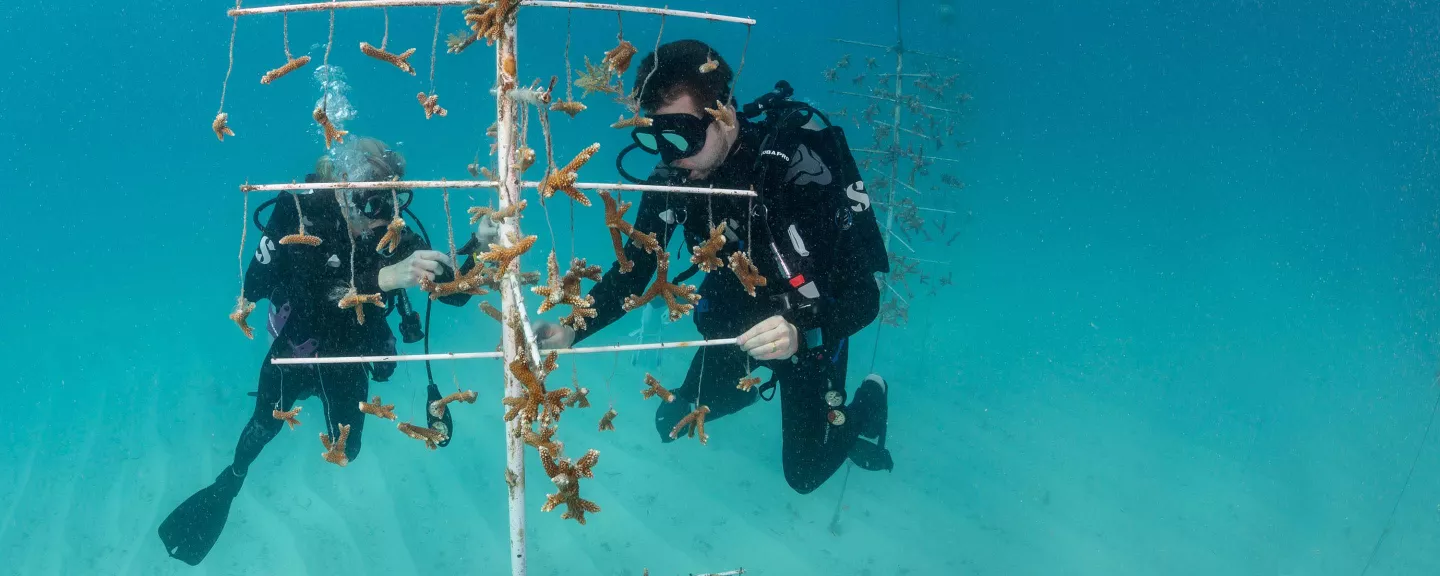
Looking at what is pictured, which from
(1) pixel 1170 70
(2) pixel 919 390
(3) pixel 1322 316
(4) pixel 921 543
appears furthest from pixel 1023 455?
(1) pixel 1170 70

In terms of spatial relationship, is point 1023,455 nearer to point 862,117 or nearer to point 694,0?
point 862,117

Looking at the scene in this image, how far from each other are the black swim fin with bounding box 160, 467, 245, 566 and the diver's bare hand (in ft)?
12.4

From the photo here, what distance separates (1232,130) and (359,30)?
270 ft

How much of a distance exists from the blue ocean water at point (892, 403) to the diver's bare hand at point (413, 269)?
976 mm

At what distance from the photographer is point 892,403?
40.1ft

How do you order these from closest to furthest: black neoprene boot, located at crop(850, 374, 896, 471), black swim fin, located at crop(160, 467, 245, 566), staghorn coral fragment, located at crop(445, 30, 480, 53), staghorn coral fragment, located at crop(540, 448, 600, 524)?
staghorn coral fragment, located at crop(540, 448, 600, 524), staghorn coral fragment, located at crop(445, 30, 480, 53), black neoprene boot, located at crop(850, 374, 896, 471), black swim fin, located at crop(160, 467, 245, 566)

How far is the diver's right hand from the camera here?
2.79 metres

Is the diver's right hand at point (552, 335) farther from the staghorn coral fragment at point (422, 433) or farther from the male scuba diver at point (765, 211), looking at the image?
the staghorn coral fragment at point (422, 433)

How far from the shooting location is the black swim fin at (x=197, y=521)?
19.8 feet

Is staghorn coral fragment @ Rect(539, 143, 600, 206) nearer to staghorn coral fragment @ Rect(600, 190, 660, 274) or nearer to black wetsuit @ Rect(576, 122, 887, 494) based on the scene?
staghorn coral fragment @ Rect(600, 190, 660, 274)

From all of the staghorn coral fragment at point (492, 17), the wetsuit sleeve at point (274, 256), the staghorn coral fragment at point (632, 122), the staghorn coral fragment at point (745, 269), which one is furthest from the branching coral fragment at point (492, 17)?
the wetsuit sleeve at point (274, 256)

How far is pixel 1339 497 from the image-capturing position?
43.5 feet

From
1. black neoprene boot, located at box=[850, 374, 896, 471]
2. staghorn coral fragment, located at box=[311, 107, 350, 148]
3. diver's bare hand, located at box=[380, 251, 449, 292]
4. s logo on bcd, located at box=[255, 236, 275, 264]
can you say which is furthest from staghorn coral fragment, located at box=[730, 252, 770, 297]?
s logo on bcd, located at box=[255, 236, 275, 264]

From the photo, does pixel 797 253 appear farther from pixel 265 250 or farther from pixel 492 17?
pixel 265 250
